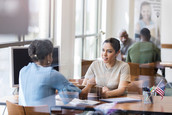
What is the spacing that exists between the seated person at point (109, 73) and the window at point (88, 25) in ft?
0.38

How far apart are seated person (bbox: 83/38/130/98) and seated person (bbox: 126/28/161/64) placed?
221mm

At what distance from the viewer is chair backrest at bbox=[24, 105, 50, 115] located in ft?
6.51

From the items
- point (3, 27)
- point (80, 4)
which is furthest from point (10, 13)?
point (80, 4)

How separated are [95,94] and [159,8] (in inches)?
31.0

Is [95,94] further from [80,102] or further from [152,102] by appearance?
[152,102]

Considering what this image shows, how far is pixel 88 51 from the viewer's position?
2.30 m

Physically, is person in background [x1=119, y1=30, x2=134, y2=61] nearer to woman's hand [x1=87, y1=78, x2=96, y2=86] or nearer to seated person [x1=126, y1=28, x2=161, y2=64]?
seated person [x1=126, y1=28, x2=161, y2=64]

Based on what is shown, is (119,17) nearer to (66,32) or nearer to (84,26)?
(84,26)

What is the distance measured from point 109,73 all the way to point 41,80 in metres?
0.47

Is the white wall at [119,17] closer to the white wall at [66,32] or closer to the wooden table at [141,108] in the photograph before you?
the white wall at [66,32]

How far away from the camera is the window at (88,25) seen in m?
2.27

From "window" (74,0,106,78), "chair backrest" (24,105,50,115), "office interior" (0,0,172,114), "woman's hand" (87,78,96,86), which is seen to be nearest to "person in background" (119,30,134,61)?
"office interior" (0,0,172,114)

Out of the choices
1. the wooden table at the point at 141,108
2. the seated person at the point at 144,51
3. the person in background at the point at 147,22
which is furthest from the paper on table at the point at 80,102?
Answer: the person in background at the point at 147,22

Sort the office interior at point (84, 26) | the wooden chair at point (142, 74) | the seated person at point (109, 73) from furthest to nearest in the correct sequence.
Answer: the wooden chair at point (142, 74), the office interior at point (84, 26), the seated person at point (109, 73)
